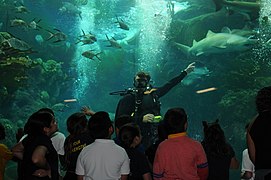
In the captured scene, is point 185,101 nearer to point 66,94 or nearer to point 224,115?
point 224,115

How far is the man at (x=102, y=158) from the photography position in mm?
3270

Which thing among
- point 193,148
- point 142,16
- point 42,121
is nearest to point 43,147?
point 42,121

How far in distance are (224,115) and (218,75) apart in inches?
88.8

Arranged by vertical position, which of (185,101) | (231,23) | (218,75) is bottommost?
(185,101)

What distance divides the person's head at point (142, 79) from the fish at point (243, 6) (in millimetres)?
7642

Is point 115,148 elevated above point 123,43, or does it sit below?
above

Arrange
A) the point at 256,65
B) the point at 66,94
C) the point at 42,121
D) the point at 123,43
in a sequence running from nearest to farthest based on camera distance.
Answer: the point at 42,121, the point at 256,65, the point at 66,94, the point at 123,43

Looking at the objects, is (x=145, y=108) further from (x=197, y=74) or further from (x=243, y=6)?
(x=197, y=74)

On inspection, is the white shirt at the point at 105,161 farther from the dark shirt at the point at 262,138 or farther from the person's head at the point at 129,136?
the dark shirt at the point at 262,138

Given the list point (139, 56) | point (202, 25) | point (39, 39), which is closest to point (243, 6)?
point (202, 25)

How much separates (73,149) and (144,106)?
2.78 m

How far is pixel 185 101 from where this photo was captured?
53.3ft

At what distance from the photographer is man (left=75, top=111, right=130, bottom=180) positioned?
3270 millimetres

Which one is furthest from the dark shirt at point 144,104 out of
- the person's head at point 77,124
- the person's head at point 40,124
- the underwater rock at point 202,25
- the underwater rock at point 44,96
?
the underwater rock at point 202,25
